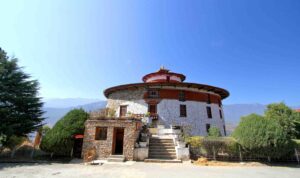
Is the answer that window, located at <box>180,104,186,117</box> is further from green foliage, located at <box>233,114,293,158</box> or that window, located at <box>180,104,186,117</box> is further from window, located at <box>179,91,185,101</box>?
green foliage, located at <box>233,114,293,158</box>

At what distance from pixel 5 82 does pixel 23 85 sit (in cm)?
131

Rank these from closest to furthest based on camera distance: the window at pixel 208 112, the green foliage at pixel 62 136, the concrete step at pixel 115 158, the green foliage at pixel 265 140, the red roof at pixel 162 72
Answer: the green foliage at pixel 265 140 < the concrete step at pixel 115 158 < the green foliage at pixel 62 136 < the window at pixel 208 112 < the red roof at pixel 162 72

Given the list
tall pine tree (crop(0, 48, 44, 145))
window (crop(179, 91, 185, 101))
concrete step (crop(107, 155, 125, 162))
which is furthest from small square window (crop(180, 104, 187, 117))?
tall pine tree (crop(0, 48, 44, 145))

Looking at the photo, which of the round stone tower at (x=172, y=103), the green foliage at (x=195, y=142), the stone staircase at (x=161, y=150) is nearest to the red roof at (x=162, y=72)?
the round stone tower at (x=172, y=103)

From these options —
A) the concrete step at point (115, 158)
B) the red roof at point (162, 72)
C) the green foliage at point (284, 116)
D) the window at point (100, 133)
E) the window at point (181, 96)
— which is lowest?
the concrete step at point (115, 158)

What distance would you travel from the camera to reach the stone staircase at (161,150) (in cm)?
1235

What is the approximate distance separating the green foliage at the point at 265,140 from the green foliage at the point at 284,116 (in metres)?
9.52

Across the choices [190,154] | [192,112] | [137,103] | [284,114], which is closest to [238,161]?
[190,154]

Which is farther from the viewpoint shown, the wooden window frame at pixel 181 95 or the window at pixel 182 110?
the wooden window frame at pixel 181 95

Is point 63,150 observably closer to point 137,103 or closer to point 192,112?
point 137,103

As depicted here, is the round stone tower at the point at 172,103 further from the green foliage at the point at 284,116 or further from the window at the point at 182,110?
the green foliage at the point at 284,116

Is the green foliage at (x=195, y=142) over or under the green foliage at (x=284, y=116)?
under

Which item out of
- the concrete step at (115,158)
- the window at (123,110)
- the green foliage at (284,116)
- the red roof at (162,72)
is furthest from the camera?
the red roof at (162,72)

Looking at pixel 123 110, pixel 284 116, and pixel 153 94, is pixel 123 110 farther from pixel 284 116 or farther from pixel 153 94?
pixel 284 116
